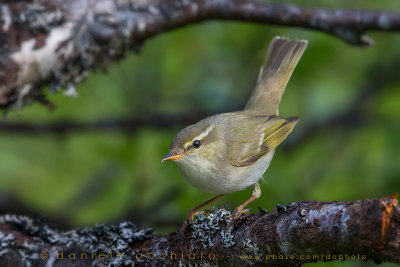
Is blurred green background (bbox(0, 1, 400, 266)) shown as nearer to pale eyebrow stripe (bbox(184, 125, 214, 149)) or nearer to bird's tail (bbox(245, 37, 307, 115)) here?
bird's tail (bbox(245, 37, 307, 115))

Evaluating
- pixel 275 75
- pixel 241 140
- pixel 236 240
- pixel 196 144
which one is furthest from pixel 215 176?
pixel 275 75

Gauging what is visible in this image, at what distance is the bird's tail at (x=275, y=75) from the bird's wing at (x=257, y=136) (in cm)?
23

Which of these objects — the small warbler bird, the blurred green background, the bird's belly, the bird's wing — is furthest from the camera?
the blurred green background

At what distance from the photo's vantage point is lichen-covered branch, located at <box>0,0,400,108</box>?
3951mm

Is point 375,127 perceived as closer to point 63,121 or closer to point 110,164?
point 110,164

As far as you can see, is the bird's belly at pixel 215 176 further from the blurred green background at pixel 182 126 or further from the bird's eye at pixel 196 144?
the blurred green background at pixel 182 126

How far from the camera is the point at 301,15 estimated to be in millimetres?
4406

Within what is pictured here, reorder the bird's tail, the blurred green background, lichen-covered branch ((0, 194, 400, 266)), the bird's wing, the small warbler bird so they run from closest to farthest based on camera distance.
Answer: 1. lichen-covered branch ((0, 194, 400, 266))
2. the small warbler bird
3. the bird's wing
4. the bird's tail
5. the blurred green background

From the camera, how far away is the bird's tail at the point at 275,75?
15.9 feet

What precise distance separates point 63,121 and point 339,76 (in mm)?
3803

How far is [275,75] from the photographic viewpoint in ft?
16.1

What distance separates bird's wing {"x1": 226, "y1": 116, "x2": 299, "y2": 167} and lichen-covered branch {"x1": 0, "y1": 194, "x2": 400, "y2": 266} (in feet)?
3.44

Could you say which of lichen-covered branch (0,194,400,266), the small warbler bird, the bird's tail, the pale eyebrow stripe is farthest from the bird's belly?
the bird's tail

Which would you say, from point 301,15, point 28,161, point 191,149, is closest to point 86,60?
point 191,149
